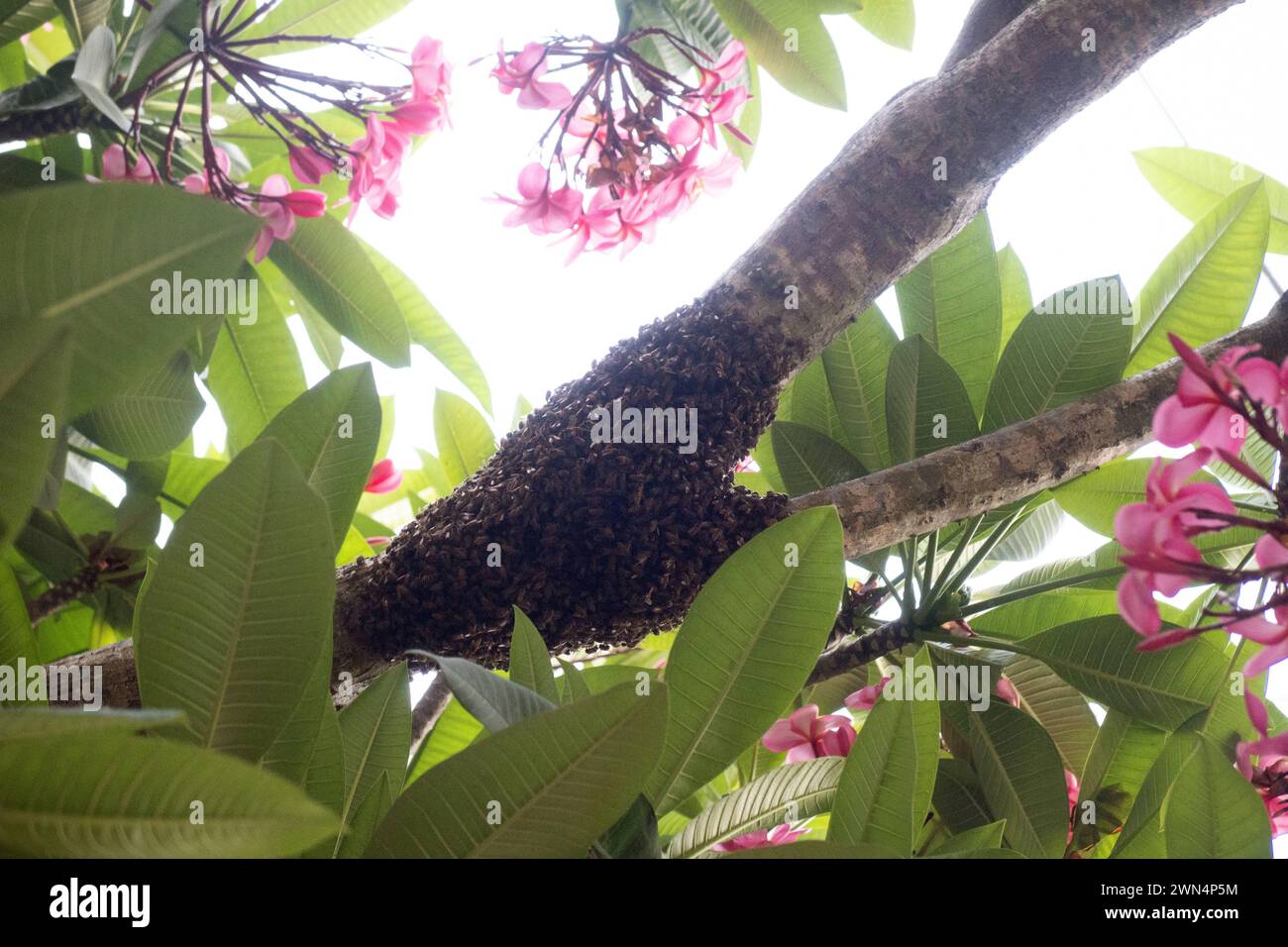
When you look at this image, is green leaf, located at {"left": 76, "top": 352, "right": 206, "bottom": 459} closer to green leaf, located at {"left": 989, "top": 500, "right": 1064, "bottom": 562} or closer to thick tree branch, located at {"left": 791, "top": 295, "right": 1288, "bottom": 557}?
thick tree branch, located at {"left": 791, "top": 295, "right": 1288, "bottom": 557}

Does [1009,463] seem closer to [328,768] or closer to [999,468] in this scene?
[999,468]

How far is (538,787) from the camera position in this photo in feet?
1.43

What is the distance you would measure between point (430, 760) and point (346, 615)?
8.1 inches

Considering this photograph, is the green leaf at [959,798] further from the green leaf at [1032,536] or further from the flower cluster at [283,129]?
→ the flower cluster at [283,129]

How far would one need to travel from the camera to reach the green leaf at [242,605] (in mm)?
471

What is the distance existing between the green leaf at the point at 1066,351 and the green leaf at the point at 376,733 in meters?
0.68

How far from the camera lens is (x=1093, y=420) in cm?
89

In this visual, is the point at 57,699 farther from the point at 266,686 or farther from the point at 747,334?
the point at 747,334

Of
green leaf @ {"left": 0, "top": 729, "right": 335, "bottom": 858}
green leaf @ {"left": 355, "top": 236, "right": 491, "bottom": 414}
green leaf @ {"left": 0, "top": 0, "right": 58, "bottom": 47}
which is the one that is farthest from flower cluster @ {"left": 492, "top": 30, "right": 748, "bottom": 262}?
green leaf @ {"left": 0, "top": 729, "right": 335, "bottom": 858}

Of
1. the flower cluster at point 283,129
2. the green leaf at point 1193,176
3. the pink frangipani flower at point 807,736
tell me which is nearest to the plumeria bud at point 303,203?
the flower cluster at point 283,129

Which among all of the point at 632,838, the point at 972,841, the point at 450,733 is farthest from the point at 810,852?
the point at 450,733
